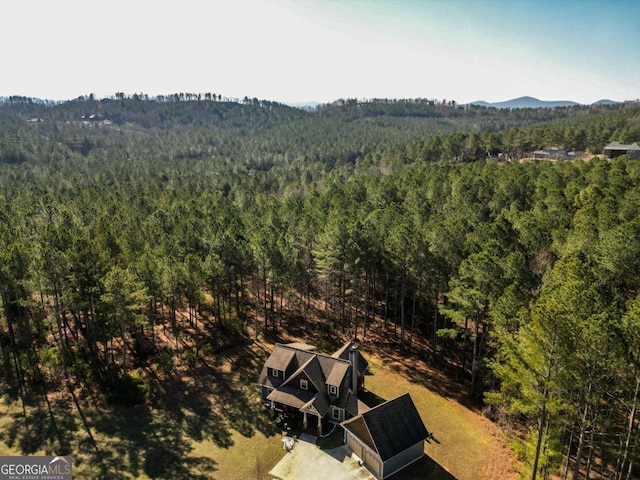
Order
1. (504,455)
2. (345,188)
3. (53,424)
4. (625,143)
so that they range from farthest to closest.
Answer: (625,143)
(345,188)
(53,424)
(504,455)

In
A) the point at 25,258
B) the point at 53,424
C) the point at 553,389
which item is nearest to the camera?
the point at 553,389

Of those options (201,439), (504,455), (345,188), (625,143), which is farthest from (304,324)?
(625,143)

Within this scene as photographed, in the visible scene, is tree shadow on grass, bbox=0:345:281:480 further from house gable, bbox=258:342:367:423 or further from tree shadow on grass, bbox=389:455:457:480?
tree shadow on grass, bbox=389:455:457:480

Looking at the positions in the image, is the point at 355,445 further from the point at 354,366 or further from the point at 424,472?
the point at 354,366

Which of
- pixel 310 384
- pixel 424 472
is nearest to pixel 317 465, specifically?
pixel 310 384

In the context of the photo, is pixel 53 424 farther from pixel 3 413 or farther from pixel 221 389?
pixel 221 389

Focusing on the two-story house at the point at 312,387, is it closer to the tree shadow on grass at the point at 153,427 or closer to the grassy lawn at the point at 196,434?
the grassy lawn at the point at 196,434
